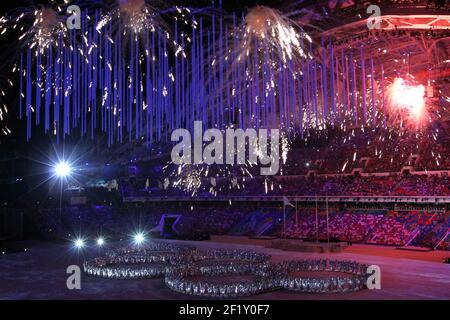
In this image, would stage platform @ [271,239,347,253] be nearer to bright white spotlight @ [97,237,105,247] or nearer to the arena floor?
the arena floor

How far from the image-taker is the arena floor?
18.5 metres

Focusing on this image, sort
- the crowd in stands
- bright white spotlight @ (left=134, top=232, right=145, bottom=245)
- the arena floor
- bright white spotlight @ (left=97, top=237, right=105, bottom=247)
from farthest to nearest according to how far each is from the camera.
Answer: bright white spotlight @ (left=134, top=232, right=145, bottom=245) < bright white spotlight @ (left=97, top=237, right=105, bottom=247) < the crowd in stands < the arena floor

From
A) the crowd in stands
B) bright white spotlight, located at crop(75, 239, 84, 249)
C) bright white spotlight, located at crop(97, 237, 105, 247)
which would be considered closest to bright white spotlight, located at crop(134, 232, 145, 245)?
bright white spotlight, located at crop(97, 237, 105, 247)

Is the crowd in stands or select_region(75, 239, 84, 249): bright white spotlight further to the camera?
select_region(75, 239, 84, 249): bright white spotlight

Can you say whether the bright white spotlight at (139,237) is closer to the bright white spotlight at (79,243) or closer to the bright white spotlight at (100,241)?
the bright white spotlight at (100,241)

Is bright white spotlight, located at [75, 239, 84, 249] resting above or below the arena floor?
above

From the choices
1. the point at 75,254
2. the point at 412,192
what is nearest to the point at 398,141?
the point at 412,192

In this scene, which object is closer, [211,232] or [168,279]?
[168,279]

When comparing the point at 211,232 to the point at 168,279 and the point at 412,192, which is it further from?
the point at 168,279

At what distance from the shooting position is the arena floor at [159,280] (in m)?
18.5

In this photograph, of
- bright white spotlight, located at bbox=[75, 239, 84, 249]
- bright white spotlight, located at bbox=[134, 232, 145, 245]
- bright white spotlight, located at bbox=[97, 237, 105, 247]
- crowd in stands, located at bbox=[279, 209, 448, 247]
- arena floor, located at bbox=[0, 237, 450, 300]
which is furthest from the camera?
Result: bright white spotlight, located at bbox=[134, 232, 145, 245]

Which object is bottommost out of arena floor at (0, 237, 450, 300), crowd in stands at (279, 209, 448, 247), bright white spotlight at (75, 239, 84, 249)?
arena floor at (0, 237, 450, 300)
